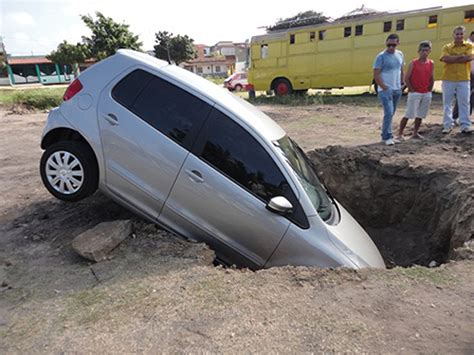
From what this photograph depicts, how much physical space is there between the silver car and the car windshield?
2 centimetres

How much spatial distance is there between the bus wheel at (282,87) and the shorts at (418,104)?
39.1ft

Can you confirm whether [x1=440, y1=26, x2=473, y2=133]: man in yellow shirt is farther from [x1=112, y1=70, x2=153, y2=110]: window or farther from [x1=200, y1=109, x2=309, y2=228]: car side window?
[x1=112, y1=70, x2=153, y2=110]: window

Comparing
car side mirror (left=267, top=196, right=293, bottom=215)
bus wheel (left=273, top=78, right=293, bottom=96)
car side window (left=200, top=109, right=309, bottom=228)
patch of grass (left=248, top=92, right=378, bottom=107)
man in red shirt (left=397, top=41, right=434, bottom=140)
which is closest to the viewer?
car side mirror (left=267, top=196, right=293, bottom=215)

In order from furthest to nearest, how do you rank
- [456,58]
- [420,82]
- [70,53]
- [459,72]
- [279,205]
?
[70,53]
[420,82]
[459,72]
[456,58]
[279,205]

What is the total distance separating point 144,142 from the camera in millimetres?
3625

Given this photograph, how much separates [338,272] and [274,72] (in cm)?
1716

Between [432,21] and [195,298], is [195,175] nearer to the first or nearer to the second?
[195,298]

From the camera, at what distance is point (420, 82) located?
7203 millimetres

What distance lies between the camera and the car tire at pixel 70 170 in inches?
151

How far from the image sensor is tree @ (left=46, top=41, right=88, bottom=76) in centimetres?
3947

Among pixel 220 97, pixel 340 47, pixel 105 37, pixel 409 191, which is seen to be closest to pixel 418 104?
pixel 409 191

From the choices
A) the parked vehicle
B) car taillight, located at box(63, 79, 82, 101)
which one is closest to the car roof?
car taillight, located at box(63, 79, 82, 101)

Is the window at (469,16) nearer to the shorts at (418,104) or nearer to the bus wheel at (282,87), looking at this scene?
the bus wheel at (282,87)

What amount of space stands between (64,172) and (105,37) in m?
36.3
